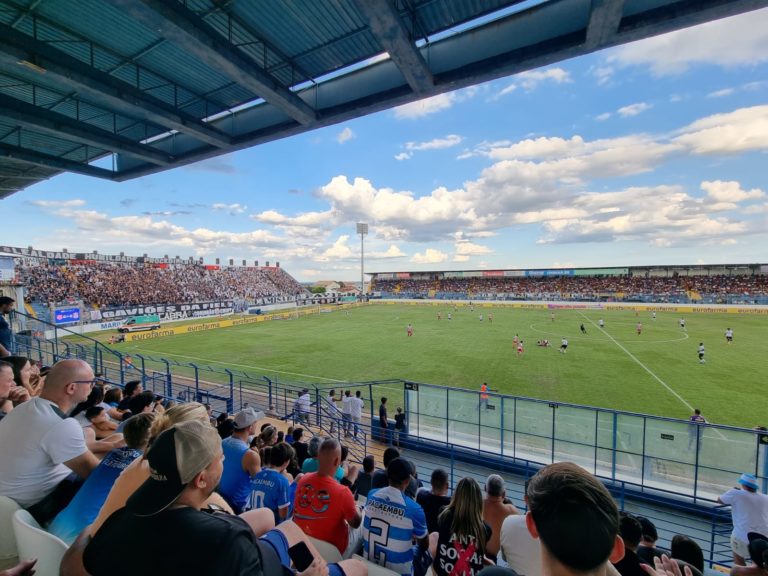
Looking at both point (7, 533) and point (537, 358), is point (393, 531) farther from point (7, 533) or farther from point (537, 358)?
point (537, 358)

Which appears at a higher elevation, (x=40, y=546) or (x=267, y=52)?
(x=267, y=52)

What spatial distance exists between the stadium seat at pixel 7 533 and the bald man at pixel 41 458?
0.17 meters

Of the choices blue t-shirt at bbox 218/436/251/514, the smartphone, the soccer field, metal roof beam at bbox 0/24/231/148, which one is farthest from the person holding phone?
the soccer field

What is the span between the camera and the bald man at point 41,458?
2.82m

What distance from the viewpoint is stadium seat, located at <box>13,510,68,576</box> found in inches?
88.4

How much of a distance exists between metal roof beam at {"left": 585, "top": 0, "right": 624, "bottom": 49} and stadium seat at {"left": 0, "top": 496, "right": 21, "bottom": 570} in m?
8.24

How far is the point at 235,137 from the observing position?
9.86m

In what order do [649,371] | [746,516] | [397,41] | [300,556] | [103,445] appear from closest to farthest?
[300,556] → [103,445] → [746,516] → [397,41] → [649,371]

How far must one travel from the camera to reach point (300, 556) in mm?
2182

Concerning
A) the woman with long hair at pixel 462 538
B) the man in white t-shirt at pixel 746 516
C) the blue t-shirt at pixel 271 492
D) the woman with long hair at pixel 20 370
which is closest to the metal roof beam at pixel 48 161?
the woman with long hair at pixel 20 370

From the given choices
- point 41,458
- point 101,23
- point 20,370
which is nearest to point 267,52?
point 101,23

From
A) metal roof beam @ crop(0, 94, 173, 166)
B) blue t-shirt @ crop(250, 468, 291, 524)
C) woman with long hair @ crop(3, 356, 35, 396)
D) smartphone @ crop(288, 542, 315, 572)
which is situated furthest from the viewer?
metal roof beam @ crop(0, 94, 173, 166)

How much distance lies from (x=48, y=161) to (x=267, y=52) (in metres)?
9.18

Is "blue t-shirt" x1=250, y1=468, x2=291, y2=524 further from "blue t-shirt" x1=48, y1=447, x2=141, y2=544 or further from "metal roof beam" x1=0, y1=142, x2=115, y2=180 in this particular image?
"metal roof beam" x1=0, y1=142, x2=115, y2=180
